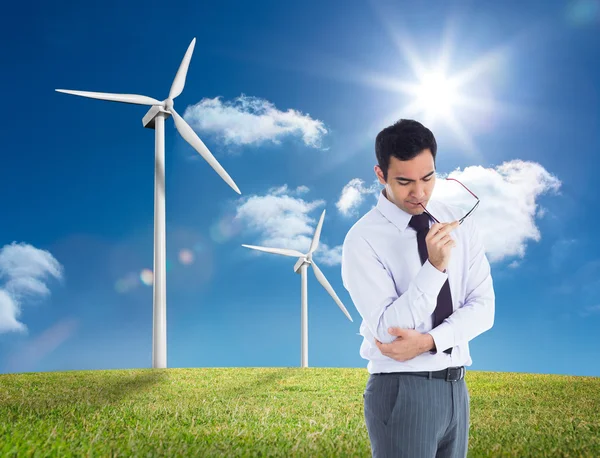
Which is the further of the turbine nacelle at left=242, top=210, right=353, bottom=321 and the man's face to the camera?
the turbine nacelle at left=242, top=210, right=353, bottom=321

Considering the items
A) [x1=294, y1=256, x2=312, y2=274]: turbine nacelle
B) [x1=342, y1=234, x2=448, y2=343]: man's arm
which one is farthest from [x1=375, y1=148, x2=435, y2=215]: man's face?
[x1=294, y1=256, x2=312, y2=274]: turbine nacelle

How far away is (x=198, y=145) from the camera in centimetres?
2995

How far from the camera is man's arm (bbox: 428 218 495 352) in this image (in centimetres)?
398

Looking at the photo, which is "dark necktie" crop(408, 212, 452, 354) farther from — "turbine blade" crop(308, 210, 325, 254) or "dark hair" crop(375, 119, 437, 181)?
"turbine blade" crop(308, 210, 325, 254)

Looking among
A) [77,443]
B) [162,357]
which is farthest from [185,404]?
[162,357]

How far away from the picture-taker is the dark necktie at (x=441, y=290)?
13.6 ft

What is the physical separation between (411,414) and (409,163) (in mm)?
1805

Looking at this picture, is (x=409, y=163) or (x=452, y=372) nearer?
(x=452, y=372)

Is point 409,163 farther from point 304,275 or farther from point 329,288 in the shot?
point 304,275

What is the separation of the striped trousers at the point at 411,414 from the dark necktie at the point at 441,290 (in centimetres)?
33

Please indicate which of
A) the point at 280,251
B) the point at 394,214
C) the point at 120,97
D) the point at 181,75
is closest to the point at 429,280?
the point at 394,214

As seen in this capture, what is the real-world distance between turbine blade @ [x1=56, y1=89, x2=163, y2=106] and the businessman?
27702mm

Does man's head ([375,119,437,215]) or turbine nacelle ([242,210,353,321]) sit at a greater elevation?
turbine nacelle ([242,210,353,321])

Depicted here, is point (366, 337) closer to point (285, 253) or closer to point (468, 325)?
point (468, 325)
